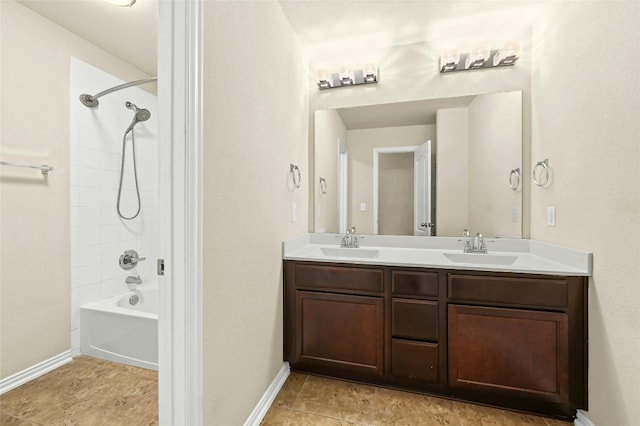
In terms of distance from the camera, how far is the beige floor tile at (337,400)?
1.55 metres

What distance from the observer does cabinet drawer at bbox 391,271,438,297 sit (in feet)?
5.41

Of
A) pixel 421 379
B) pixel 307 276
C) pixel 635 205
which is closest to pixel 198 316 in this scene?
pixel 307 276

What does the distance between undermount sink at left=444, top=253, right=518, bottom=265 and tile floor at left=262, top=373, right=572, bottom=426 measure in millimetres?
864

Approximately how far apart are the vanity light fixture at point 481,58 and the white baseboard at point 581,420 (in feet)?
7.35

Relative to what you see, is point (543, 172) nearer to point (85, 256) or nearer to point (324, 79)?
point (324, 79)

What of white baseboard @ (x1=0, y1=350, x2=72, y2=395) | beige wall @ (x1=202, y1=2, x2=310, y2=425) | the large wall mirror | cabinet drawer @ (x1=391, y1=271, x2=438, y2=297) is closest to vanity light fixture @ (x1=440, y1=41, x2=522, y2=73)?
the large wall mirror

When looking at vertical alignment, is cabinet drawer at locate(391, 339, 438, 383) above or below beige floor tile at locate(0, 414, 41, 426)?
above

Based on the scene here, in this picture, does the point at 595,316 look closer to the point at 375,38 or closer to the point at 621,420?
the point at 621,420

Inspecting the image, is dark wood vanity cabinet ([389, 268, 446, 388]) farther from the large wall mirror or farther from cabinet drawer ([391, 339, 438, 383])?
the large wall mirror

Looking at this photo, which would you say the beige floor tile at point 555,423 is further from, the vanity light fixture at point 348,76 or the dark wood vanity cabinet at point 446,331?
the vanity light fixture at point 348,76

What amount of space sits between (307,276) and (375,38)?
191 centimetres

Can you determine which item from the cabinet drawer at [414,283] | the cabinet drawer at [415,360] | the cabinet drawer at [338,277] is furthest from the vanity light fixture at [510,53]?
the cabinet drawer at [415,360]

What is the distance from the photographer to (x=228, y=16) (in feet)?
4.06

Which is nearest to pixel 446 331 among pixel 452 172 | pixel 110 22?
pixel 452 172
